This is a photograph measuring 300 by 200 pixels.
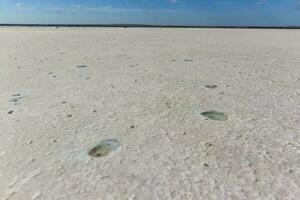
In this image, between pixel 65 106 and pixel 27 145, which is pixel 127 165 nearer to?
pixel 27 145

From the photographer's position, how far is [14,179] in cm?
311

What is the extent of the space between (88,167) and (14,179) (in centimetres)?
73

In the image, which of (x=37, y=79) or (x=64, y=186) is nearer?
(x=64, y=186)

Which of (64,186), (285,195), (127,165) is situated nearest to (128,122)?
(127,165)

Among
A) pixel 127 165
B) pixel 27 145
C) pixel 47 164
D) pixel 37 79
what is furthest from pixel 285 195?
pixel 37 79

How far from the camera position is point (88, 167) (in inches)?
132

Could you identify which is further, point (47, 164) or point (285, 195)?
point (47, 164)

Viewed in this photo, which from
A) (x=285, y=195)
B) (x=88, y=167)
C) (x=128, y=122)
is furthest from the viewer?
(x=128, y=122)

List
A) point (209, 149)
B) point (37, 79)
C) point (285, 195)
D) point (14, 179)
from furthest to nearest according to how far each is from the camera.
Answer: point (37, 79) → point (209, 149) → point (14, 179) → point (285, 195)

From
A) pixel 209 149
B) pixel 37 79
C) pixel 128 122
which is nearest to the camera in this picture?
pixel 209 149

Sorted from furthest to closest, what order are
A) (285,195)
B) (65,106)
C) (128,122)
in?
1. (65,106)
2. (128,122)
3. (285,195)

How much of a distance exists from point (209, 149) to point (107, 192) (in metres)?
1.45

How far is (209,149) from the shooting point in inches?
149

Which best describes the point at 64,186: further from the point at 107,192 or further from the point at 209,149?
the point at 209,149
